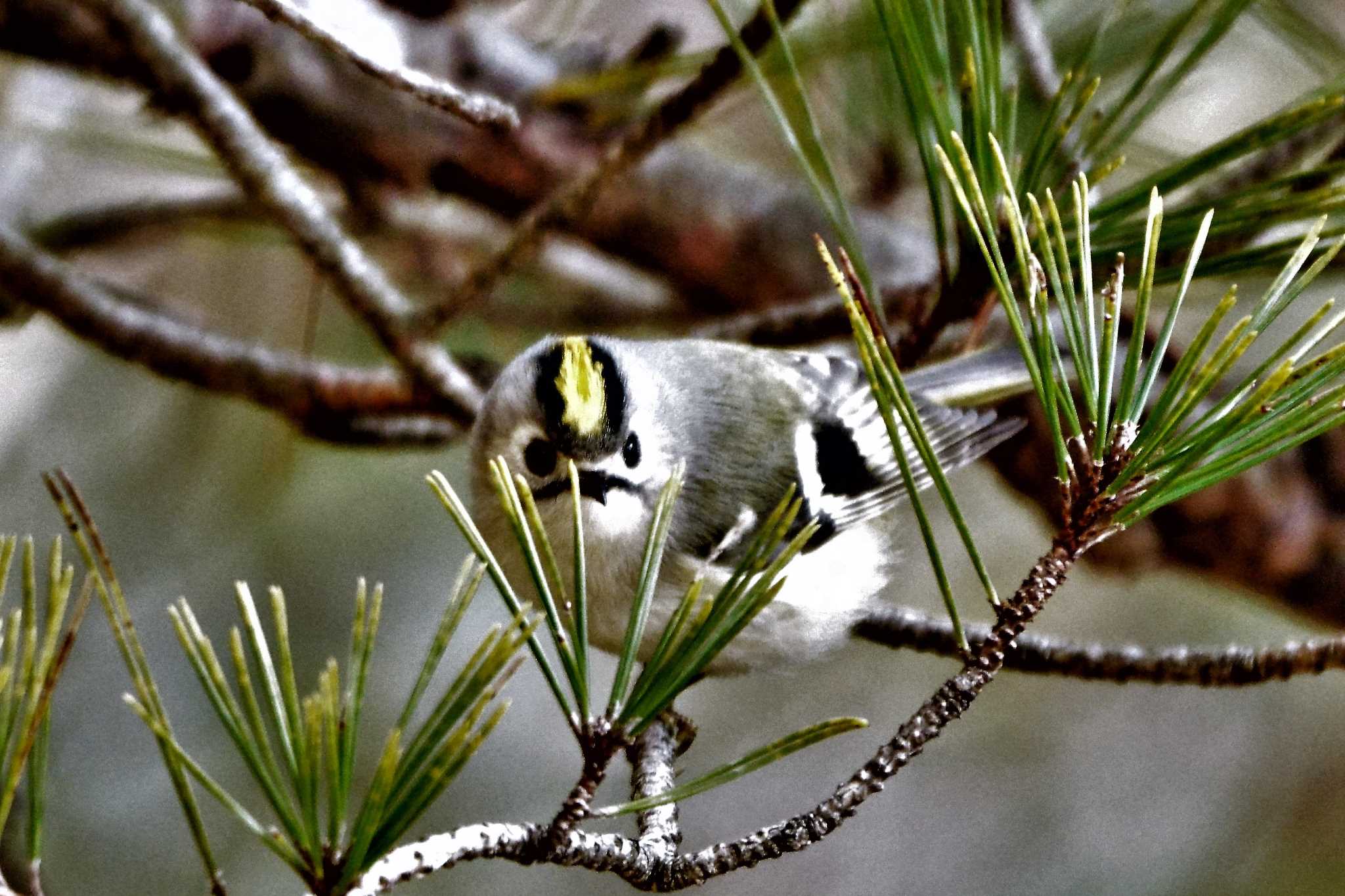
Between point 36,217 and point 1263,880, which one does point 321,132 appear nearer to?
point 36,217

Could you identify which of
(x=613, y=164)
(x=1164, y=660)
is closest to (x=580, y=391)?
(x=613, y=164)

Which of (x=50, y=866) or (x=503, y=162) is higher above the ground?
(x=503, y=162)

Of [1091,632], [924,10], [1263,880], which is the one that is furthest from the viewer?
[1091,632]

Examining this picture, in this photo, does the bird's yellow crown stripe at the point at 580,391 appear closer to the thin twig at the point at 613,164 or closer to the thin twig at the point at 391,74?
the thin twig at the point at 613,164

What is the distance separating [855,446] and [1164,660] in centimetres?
45

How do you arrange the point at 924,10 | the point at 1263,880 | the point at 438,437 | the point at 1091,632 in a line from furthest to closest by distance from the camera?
the point at 1091,632
the point at 1263,880
the point at 438,437
the point at 924,10

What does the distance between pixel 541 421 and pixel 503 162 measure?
A: 20.0 inches

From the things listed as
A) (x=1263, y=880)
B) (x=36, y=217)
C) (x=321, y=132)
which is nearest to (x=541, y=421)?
(x=321, y=132)

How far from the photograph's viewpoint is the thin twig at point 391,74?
0.44 m

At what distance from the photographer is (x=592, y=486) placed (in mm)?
836

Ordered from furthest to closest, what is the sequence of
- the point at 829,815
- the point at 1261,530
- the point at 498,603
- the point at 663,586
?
1. the point at 498,603
2. the point at 1261,530
3. the point at 663,586
4. the point at 829,815

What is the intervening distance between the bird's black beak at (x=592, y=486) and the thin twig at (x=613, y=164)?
17 cm

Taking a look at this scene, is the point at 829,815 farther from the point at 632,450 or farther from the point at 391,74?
the point at 632,450

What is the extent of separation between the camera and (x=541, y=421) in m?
0.84
